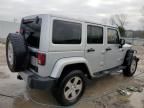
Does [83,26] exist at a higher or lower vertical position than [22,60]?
higher

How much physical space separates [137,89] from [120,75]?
1571mm

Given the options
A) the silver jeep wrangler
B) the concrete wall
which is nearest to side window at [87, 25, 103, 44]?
the silver jeep wrangler

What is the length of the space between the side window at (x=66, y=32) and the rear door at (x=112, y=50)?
130 cm

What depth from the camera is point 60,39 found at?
3.76 m

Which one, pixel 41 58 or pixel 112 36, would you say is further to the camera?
pixel 112 36

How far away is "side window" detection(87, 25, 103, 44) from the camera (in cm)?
445

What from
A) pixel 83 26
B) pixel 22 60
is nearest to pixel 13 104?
pixel 22 60

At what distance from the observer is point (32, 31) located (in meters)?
3.98

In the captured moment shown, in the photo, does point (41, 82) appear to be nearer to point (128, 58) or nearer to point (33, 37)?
point (33, 37)

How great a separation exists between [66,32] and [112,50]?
2.05 meters

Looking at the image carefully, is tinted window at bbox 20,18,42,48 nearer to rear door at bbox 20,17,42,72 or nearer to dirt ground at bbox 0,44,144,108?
rear door at bbox 20,17,42,72

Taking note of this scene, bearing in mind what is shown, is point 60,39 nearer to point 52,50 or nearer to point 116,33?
point 52,50

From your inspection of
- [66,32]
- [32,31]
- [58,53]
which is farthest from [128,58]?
[32,31]

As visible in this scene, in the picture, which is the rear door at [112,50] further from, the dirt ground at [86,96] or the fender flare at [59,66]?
the fender flare at [59,66]
